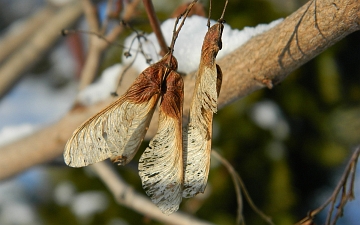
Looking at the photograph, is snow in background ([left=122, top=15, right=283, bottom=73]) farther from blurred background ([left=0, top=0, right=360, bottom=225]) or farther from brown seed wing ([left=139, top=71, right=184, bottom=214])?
blurred background ([left=0, top=0, right=360, bottom=225])

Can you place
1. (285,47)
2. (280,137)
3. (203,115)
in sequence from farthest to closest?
(280,137) < (285,47) < (203,115)

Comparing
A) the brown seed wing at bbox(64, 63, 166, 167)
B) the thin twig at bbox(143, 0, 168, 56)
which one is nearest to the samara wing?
the brown seed wing at bbox(64, 63, 166, 167)

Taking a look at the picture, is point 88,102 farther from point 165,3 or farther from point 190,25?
point 165,3

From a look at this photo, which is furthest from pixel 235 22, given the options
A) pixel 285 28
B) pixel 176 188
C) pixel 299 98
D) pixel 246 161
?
pixel 176 188

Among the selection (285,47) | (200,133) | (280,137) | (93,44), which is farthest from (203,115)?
(280,137)

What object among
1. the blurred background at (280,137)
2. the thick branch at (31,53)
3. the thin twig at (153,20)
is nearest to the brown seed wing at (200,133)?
the thin twig at (153,20)

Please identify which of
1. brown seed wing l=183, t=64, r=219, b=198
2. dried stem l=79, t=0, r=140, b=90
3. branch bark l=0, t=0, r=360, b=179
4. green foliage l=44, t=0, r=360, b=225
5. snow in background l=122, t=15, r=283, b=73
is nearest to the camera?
brown seed wing l=183, t=64, r=219, b=198

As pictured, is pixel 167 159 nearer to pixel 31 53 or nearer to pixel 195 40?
pixel 195 40
